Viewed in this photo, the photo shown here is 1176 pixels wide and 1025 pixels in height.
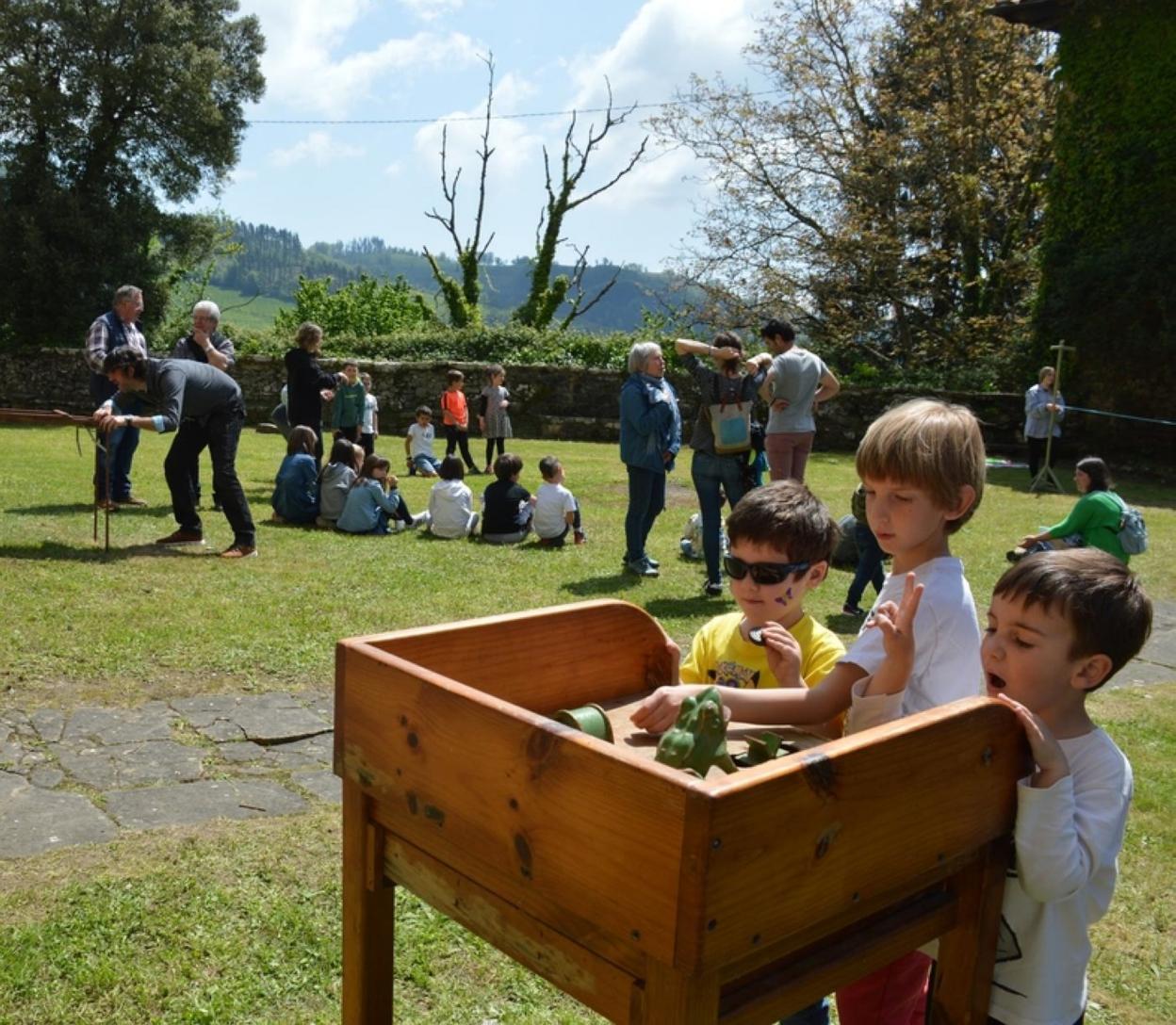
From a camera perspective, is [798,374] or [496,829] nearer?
[496,829]

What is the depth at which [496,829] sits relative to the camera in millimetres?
1605

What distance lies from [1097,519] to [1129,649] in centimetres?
595

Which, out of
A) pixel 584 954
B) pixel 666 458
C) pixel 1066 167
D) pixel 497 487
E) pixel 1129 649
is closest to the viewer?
pixel 584 954

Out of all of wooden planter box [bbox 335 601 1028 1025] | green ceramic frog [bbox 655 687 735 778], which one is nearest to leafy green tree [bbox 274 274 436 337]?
wooden planter box [bbox 335 601 1028 1025]

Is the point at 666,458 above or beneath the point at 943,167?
beneath

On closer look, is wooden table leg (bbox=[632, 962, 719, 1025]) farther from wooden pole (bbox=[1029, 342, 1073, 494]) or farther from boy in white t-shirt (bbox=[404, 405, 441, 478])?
wooden pole (bbox=[1029, 342, 1073, 494])

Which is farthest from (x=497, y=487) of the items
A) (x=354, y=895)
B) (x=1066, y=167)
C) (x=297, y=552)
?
(x=1066, y=167)

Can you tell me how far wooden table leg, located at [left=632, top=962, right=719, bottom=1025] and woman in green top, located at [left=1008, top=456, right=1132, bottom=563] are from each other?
21.0 feet

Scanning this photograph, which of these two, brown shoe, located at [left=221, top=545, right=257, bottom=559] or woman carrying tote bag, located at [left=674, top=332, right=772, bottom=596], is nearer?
woman carrying tote bag, located at [left=674, top=332, right=772, bottom=596]

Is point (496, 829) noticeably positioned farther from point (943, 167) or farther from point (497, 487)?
point (943, 167)

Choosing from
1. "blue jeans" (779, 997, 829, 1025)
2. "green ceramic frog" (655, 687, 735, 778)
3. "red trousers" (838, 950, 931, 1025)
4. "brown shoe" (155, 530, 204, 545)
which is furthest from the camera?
"brown shoe" (155, 530, 204, 545)

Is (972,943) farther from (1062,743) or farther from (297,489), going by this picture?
(297,489)

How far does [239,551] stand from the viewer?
867 centimetres

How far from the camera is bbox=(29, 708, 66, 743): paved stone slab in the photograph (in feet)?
15.3
